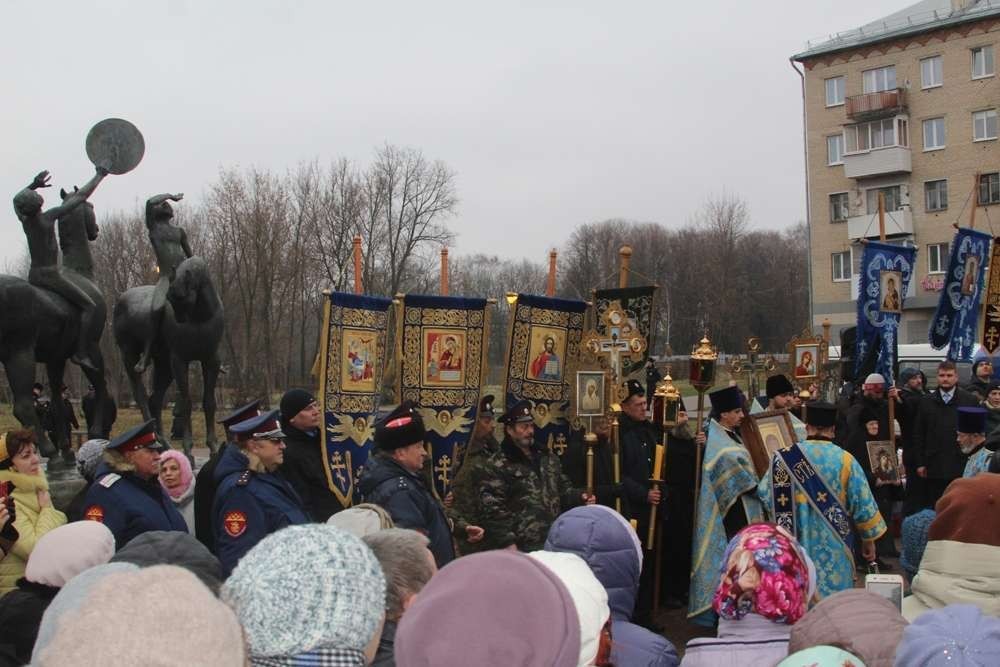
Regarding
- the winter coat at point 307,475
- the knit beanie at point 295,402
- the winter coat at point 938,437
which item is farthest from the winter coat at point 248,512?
the winter coat at point 938,437

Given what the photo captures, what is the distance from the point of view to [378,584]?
2301mm

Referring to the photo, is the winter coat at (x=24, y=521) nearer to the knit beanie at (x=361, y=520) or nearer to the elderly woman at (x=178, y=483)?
the elderly woman at (x=178, y=483)

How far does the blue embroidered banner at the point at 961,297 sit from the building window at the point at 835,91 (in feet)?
117

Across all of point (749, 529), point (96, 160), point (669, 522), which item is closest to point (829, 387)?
point (669, 522)

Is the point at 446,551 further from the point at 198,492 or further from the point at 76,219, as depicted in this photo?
the point at 76,219

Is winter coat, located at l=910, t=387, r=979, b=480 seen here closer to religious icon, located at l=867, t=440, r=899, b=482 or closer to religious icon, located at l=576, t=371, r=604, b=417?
religious icon, located at l=867, t=440, r=899, b=482

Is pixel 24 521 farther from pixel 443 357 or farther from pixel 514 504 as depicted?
pixel 443 357

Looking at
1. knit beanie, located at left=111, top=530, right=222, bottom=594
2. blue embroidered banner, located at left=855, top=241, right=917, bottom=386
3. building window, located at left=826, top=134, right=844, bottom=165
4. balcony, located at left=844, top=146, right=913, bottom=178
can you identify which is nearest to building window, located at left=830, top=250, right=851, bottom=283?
balcony, located at left=844, top=146, right=913, bottom=178

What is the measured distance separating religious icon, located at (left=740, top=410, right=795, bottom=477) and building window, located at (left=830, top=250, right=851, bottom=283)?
40261mm

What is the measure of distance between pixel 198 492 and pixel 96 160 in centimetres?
609

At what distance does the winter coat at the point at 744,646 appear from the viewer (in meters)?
3.23

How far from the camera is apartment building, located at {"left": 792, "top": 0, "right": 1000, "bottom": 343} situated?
43031mm

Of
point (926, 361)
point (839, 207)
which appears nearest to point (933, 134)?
point (839, 207)

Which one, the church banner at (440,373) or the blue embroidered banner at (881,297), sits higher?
the blue embroidered banner at (881,297)
